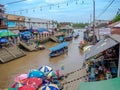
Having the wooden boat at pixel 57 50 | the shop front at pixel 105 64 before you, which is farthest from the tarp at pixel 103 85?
the wooden boat at pixel 57 50

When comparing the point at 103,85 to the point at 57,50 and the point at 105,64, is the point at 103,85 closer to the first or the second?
the point at 105,64

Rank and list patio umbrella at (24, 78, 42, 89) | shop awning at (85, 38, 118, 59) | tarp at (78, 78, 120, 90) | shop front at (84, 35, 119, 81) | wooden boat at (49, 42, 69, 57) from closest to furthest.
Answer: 1. tarp at (78, 78, 120, 90)
2. shop awning at (85, 38, 118, 59)
3. shop front at (84, 35, 119, 81)
4. patio umbrella at (24, 78, 42, 89)
5. wooden boat at (49, 42, 69, 57)

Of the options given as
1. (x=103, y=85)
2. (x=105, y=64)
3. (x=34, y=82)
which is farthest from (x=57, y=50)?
(x=103, y=85)

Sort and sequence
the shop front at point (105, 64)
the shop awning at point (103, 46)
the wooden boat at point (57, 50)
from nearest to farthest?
the shop awning at point (103, 46) < the shop front at point (105, 64) < the wooden boat at point (57, 50)

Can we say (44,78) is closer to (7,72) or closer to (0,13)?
(7,72)

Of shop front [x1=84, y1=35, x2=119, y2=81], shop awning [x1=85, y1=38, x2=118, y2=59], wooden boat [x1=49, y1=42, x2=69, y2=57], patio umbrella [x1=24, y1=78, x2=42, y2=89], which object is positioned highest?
shop awning [x1=85, y1=38, x2=118, y2=59]

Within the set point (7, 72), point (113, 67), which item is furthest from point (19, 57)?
point (113, 67)

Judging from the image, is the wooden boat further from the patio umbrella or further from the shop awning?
the shop awning

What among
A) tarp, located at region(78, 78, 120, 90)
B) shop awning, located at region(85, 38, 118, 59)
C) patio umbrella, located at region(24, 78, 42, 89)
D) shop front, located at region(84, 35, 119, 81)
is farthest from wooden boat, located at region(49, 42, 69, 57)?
tarp, located at region(78, 78, 120, 90)

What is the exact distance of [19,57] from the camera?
33.6 metres

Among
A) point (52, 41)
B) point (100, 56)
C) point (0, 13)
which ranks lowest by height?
point (52, 41)

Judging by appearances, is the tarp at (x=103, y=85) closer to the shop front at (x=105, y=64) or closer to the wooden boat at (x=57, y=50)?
the shop front at (x=105, y=64)

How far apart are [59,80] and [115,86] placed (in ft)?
34.2

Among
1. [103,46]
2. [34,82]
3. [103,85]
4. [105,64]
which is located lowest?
[34,82]
